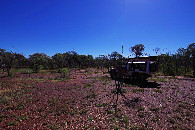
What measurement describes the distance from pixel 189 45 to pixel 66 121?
1172 inches

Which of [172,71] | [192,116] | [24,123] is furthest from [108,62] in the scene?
[172,71]

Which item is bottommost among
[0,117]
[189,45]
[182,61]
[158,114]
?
[0,117]

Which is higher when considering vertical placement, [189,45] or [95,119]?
[189,45]

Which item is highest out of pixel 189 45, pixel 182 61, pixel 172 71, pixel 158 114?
pixel 189 45

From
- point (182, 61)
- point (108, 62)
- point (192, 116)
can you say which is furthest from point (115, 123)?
point (182, 61)

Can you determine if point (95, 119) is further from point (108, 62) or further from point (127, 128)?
point (108, 62)

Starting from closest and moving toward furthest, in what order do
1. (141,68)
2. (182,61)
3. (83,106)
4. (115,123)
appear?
(115,123) → (83,106) → (141,68) → (182,61)

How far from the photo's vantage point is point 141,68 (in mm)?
13875

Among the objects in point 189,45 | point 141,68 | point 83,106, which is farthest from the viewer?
point 189,45

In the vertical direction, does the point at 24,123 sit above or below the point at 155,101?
below

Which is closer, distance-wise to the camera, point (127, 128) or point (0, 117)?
point (127, 128)

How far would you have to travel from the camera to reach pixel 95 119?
5594 mm

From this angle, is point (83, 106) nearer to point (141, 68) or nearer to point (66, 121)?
point (66, 121)

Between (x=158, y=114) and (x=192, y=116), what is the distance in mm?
1864
